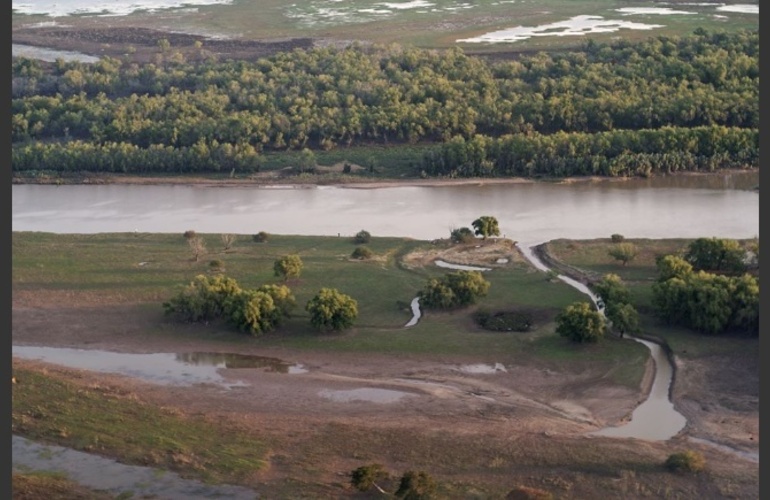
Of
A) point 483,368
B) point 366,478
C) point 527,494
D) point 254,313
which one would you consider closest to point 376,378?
point 483,368

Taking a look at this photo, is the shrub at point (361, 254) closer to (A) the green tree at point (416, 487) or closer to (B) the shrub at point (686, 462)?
(A) the green tree at point (416, 487)

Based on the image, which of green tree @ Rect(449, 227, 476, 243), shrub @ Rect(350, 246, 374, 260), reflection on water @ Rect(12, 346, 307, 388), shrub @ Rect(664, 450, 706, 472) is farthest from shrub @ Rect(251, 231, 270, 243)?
shrub @ Rect(664, 450, 706, 472)

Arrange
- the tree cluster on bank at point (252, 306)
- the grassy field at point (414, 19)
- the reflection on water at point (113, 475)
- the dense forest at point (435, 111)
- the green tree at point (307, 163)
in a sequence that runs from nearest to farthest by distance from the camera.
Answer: the reflection on water at point (113, 475) → the tree cluster on bank at point (252, 306) → the dense forest at point (435, 111) → the green tree at point (307, 163) → the grassy field at point (414, 19)

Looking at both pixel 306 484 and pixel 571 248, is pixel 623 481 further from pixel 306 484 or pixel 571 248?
pixel 571 248

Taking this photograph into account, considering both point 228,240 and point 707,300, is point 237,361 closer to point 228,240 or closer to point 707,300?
point 228,240

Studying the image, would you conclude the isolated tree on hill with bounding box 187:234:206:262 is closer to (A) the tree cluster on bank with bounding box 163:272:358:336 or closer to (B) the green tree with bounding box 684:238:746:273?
(A) the tree cluster on bank with bounding box 163:272:358:336

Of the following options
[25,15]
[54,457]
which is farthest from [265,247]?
[25,15]

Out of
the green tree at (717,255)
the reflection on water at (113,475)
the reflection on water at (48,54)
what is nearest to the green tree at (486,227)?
the green tree at (717,255)
